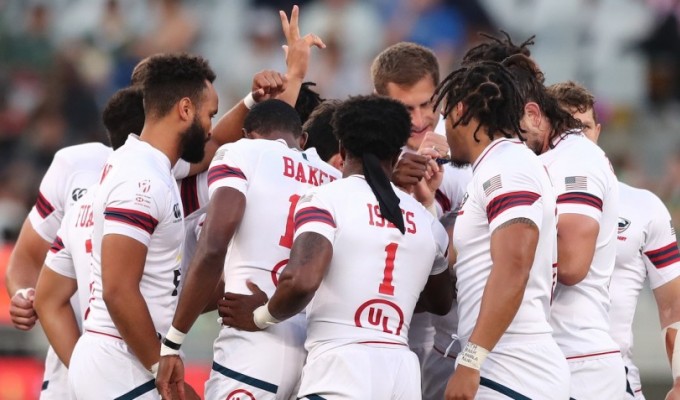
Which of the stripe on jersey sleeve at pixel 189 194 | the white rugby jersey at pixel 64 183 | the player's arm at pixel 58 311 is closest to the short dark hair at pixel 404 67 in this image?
the stripe on jersey sleeve at pixel 189 194

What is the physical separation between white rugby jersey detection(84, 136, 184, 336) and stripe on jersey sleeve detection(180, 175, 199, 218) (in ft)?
Answer: 2.87

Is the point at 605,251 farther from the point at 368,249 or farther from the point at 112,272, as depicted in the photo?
the point at 112,272

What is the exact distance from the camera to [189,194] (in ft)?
22.2

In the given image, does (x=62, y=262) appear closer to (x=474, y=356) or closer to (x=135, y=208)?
(x=135, y=208)

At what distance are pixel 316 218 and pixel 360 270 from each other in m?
0.32

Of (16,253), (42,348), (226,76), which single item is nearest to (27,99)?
(226,76)

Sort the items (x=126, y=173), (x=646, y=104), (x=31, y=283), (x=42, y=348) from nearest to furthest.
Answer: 1. (x=126, y=173)
2. (x=31, y=283)
3. (x=42, y=348)
4. (x=646, y=104)

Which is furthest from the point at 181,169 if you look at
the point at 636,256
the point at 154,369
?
the point at 636,256

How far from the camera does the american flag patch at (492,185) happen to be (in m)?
5.12

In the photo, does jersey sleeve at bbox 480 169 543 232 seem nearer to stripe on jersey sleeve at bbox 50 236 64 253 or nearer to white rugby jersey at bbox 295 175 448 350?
white rugby jersey at bbox 295 175 448 350

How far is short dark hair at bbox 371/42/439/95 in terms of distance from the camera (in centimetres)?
700

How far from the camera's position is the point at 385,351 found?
5.25 m

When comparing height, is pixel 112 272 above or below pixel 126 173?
below

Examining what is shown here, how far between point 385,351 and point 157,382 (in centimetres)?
111
